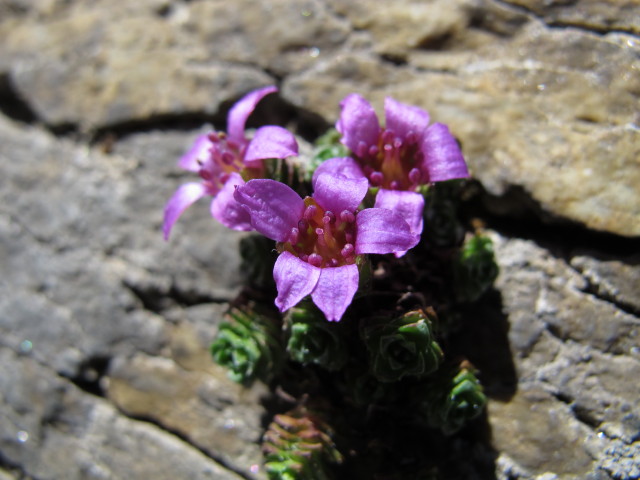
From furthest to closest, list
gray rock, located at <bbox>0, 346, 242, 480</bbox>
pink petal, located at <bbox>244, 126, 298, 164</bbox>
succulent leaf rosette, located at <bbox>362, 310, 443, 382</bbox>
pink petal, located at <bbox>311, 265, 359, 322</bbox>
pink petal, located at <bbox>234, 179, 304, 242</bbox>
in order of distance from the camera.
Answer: gray rock, located at <bbox>0, 346, 242, 480</bbox>
pink petal, located at <bbox>244, 126, 298, 164</bbox>
succulent leaf rosette, located at <bbox>362, 310, 443, 382</bbox>
pink petal, located at <bbox>234, 179, 304, 242</bbox>
pink petal, located at <bbox>311, 265, 359, 322</bbox>

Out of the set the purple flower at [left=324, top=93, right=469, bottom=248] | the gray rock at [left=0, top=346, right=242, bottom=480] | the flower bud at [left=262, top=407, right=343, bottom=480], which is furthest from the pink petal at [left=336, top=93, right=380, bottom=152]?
the gray rock at [left=0, top=346, right=242, bottom=480]

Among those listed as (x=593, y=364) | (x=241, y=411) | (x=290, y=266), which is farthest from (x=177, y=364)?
(x=593, y=364)

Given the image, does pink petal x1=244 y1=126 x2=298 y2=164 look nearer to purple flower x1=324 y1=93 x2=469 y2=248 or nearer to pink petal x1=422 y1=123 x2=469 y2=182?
purple flower x1=324 y1=93 x2=469 y2=248

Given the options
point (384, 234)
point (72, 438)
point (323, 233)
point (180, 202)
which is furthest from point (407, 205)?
point (72, 438)

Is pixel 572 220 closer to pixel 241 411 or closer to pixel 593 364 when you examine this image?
pixel 593 364

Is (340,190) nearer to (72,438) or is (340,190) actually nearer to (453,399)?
(453,399)

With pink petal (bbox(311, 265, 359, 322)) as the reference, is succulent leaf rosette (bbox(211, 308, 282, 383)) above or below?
below

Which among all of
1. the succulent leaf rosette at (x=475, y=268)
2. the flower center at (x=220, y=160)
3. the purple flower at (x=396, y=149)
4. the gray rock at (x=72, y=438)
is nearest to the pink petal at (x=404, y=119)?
the purple flower at (x=396, y=149)
